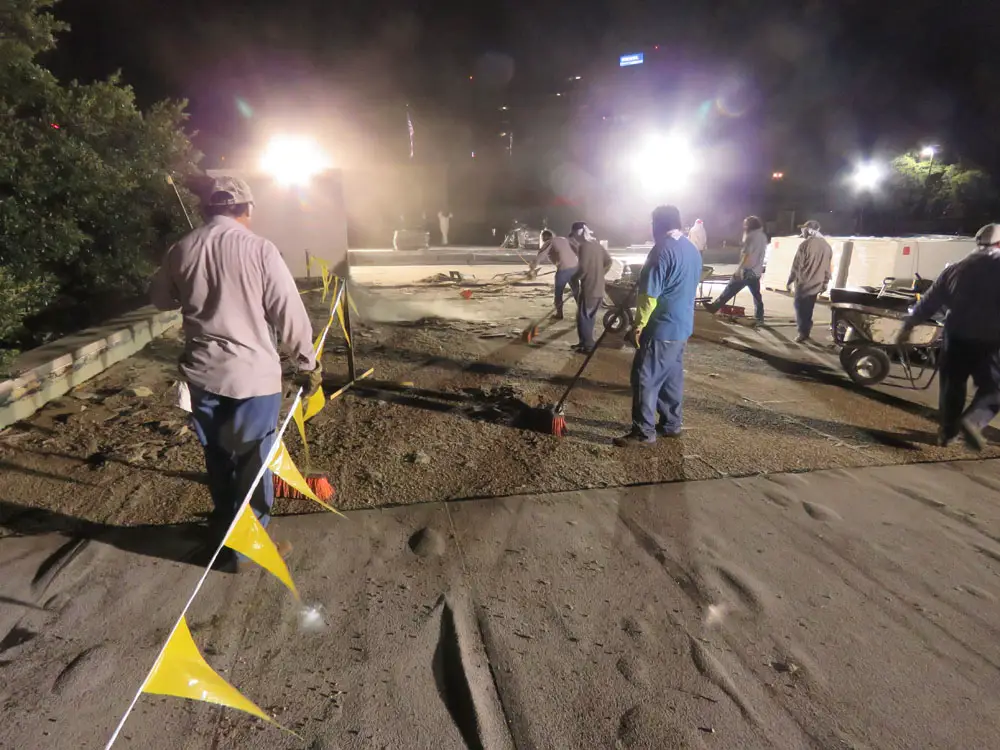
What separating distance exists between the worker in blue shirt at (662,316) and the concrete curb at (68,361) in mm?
4957

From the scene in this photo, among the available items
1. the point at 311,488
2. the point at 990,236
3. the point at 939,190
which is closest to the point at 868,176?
the point at 939,190

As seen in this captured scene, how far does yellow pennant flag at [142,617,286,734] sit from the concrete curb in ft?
12.9

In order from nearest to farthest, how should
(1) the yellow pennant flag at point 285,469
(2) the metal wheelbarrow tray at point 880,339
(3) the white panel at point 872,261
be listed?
(1) the yellow pennant flag at point 285,469, (2) the metal wheelbarrow tray at point 880,339, (3) the white panel at point 872,261

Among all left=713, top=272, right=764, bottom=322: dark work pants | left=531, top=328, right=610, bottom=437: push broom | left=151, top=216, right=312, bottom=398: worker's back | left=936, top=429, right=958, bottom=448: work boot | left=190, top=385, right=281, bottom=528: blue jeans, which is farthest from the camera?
left=713, top=272, right=764, bottom=322: dark work pants

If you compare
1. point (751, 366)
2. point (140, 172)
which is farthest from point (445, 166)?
point (751, 366)

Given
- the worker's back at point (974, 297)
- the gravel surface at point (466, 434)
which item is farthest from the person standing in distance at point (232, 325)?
the worker's back at point (974, 297)

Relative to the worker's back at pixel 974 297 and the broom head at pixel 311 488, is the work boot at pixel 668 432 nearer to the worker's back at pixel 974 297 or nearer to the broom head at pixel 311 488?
the worker's back at pixel 974 297

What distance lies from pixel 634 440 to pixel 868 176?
36.5 metres

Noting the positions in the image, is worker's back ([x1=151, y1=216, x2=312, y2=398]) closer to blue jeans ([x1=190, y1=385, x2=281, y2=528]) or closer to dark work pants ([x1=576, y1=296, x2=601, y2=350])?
blue jeans ([x1=190, y1=385, x2=281, y2=528])

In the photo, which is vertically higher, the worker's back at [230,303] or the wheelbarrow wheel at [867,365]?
the worker's back at [230,303]

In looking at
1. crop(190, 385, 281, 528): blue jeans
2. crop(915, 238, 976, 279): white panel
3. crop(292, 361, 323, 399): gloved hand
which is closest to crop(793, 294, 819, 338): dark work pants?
crop(915, 238, 976, 279): white panel

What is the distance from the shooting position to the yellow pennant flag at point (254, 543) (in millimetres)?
2535

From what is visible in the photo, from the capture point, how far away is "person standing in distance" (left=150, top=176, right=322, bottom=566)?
8.75 ft

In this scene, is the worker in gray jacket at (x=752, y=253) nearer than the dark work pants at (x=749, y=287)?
Yes
